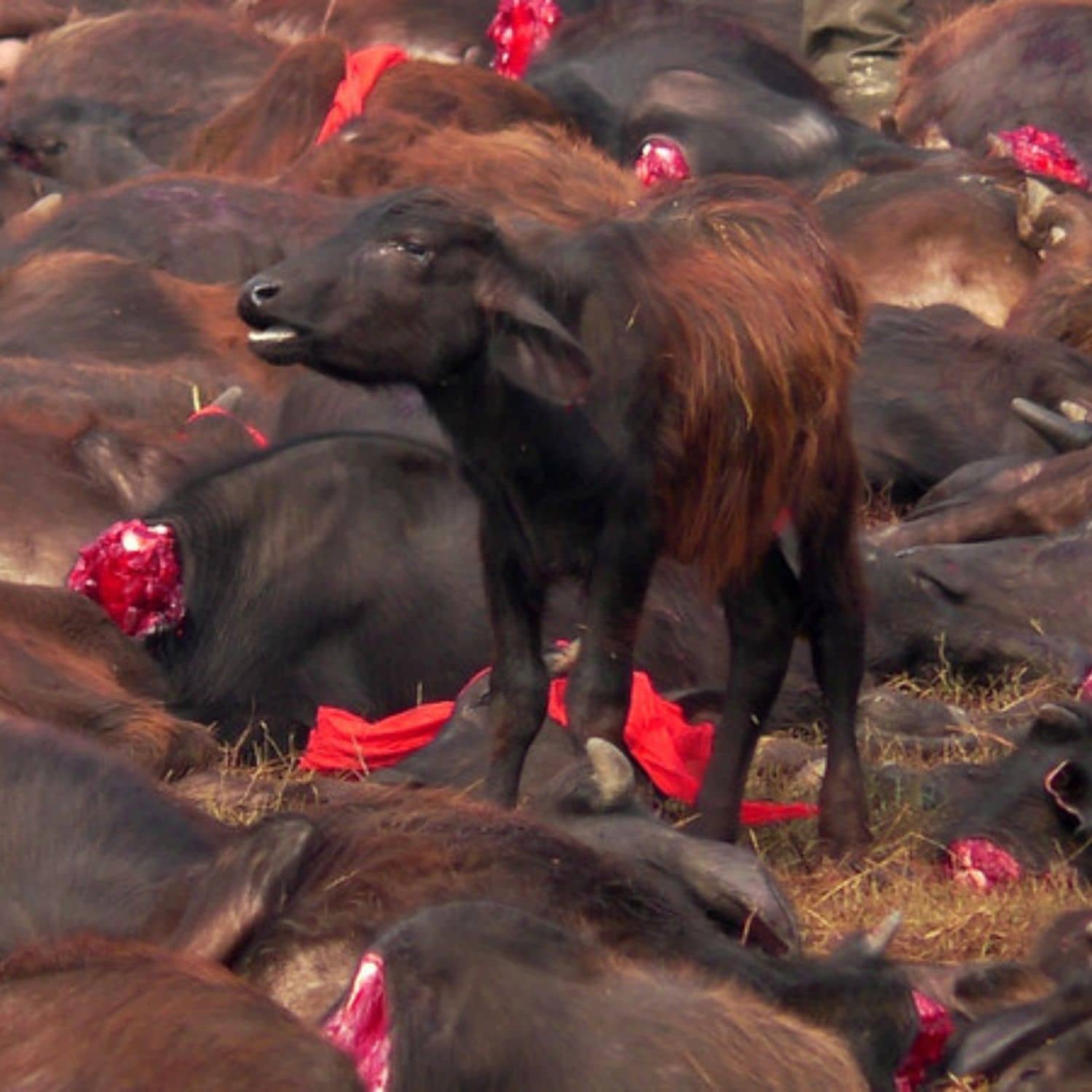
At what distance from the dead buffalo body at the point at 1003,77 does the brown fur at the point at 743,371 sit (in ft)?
19.9

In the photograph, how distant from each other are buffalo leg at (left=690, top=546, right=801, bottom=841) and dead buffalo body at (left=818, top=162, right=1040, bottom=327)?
4645 mm

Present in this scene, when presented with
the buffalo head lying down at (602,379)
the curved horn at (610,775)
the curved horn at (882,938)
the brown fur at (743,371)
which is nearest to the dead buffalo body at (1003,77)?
the brown fur at (743,371)

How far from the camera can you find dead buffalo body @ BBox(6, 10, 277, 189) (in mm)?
13078

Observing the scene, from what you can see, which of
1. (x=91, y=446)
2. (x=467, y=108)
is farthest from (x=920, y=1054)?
(x=467, y=108)

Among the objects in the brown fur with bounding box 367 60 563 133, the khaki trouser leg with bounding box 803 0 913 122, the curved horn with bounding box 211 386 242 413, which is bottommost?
the khaki trouser leg with bounding box 803 0 913 122

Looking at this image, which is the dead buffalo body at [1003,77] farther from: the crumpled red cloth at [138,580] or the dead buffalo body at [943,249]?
the crumpled red cloth at [138,580]

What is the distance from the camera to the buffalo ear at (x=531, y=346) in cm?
591

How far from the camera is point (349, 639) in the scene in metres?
7.52

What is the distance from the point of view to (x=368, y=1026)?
3854 millimetres

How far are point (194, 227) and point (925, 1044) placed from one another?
6.42 m

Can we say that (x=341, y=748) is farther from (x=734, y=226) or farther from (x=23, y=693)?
(x=734, y=226)

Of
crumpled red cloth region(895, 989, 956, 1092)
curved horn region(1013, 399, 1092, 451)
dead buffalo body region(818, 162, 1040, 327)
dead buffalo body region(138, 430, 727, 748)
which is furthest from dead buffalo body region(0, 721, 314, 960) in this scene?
dead buffalo body region(818, 162, 1040, 327)

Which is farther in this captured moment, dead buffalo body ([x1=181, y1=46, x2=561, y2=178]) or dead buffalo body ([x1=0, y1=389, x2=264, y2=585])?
dead buffalo body ([x1=181, y1=46, x2=561, y2=178])

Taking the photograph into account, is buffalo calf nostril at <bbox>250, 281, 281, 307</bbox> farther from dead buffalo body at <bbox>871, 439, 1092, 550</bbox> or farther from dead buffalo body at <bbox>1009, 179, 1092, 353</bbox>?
dead buffalo body at <bbox>1009, 179, 1092, 353</bbox>
